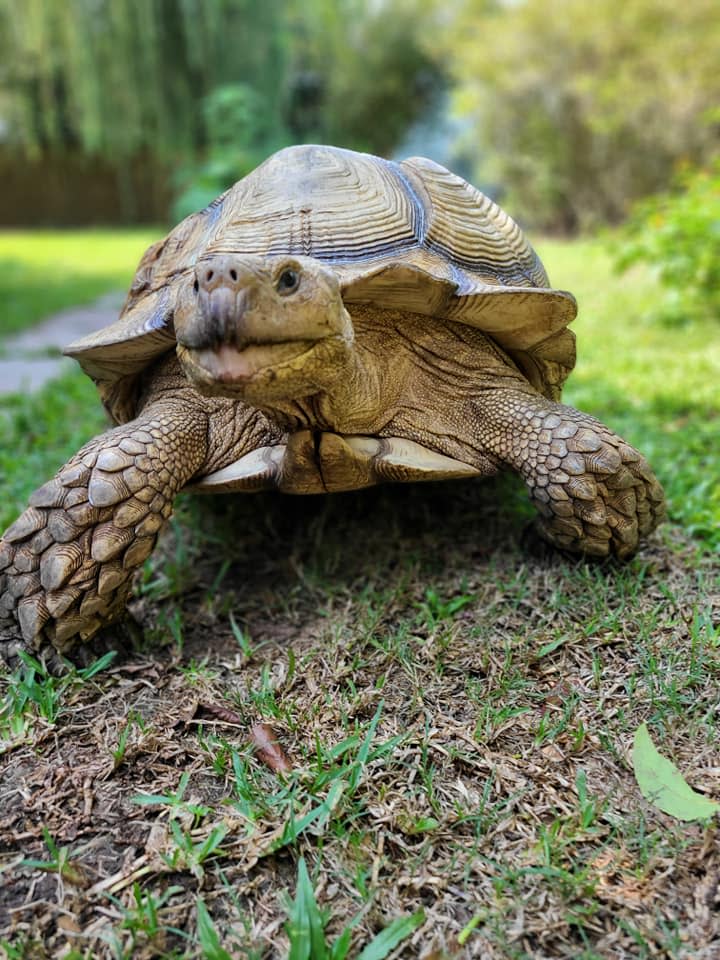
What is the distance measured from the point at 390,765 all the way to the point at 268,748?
26cm

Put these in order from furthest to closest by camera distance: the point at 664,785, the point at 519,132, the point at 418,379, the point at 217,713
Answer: the point at 519,132, the point at 418,379, the point at 217,713, the point at 664,785

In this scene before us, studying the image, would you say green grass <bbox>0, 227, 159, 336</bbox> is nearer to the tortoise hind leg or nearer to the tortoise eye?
the tortoise hind leg

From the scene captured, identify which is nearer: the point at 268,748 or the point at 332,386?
the point at 268,748

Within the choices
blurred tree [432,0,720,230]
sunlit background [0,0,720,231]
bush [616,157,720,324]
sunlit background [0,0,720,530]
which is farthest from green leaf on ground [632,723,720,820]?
blurred tree [432,0,720,230]

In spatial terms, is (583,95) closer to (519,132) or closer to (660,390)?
(519,132)

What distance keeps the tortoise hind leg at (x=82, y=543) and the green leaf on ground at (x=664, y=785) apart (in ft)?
3.92

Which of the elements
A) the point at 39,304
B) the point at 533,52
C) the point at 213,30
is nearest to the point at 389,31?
the point at 533,52

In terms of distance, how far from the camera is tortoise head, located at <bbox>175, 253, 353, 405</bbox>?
4.58 ft

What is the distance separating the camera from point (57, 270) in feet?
38.5

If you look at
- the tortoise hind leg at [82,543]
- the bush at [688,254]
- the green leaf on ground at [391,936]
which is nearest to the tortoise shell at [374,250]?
the tortoise hind leg at [82,543]

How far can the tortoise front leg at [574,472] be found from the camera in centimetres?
194

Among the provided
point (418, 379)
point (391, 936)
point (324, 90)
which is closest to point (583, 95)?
point (324, 90)

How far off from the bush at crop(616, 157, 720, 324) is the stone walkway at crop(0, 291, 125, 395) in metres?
4.63

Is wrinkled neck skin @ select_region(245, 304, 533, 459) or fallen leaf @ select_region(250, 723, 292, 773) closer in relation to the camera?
fallen leaf @ select_region(250, 723, 292, 773)
